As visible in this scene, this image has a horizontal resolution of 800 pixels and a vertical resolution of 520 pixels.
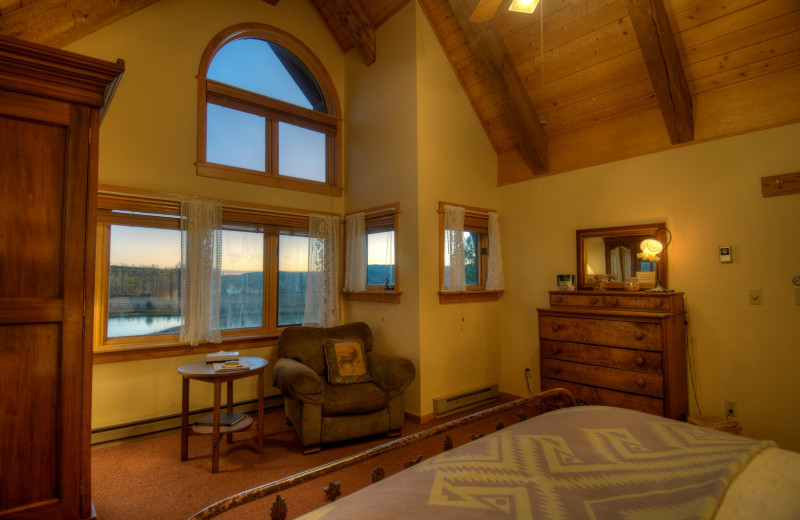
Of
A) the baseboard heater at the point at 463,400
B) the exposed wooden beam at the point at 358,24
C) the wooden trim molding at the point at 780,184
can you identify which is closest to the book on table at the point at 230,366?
the baseboard heater at the point at 463,400

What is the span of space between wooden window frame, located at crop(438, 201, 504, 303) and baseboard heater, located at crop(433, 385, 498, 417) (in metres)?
0.87

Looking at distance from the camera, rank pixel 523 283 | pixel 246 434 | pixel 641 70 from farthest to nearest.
→ pixel 523 283, pixel 641 70, pixel 246 434

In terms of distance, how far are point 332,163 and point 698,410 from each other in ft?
13.0

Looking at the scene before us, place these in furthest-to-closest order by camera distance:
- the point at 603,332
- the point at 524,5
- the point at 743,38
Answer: the point at 603,332 → the point at 743,38 → the point at 524,5

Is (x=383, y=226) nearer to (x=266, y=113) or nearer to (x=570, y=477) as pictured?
(x=266, y=113)

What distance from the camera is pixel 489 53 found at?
344 centimetres

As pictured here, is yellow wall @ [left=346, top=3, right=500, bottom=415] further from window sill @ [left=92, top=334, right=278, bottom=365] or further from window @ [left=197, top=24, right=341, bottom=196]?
window sill @ [left=92, top=334, right=278, bottom=365]

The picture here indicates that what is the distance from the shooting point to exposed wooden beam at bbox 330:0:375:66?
3.96 m

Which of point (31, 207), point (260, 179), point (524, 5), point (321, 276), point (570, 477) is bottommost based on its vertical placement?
point (570, 477)

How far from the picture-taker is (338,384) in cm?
320

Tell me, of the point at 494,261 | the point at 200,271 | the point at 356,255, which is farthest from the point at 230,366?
the point at 494,261

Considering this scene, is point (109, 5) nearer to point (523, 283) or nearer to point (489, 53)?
point (489, 53)

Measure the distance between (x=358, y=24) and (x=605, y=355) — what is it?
3.80 meters

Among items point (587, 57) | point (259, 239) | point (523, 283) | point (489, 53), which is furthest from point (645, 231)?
point (259, 239)
